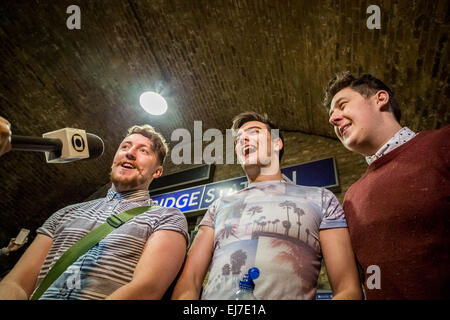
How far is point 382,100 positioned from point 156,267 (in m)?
1.84

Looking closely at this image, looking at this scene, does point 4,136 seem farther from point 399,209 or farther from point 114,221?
point 399,209

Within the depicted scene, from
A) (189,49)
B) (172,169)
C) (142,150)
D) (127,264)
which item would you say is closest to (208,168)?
(172,169)

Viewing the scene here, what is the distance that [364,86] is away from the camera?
6.25 ft

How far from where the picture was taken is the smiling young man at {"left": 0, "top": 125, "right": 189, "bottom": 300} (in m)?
1.22

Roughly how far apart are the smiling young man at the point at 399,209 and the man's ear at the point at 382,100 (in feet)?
0.19

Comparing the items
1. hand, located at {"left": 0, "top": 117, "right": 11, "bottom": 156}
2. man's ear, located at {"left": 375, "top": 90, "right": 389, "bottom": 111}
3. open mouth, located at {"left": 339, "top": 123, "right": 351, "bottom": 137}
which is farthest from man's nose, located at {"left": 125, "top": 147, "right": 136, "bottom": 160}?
man's ear, located at {"left": 375, "top": 90, "right": 389, "bottom": 111}

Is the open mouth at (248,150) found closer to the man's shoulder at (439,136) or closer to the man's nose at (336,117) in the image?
the man's nose at (336,117)

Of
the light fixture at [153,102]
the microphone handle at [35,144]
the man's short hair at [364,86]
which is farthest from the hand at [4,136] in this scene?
the light fixture at [153,102]

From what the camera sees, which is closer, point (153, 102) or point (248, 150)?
point (248, 150)

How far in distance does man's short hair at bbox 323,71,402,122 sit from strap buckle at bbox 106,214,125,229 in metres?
1.84

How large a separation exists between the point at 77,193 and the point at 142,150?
567 centimetres

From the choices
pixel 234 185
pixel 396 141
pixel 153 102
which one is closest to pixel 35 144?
pixel 396 141

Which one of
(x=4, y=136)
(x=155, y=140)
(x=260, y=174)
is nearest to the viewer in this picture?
(x=4, y=136)

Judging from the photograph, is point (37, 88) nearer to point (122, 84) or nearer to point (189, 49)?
point (122, 84)
